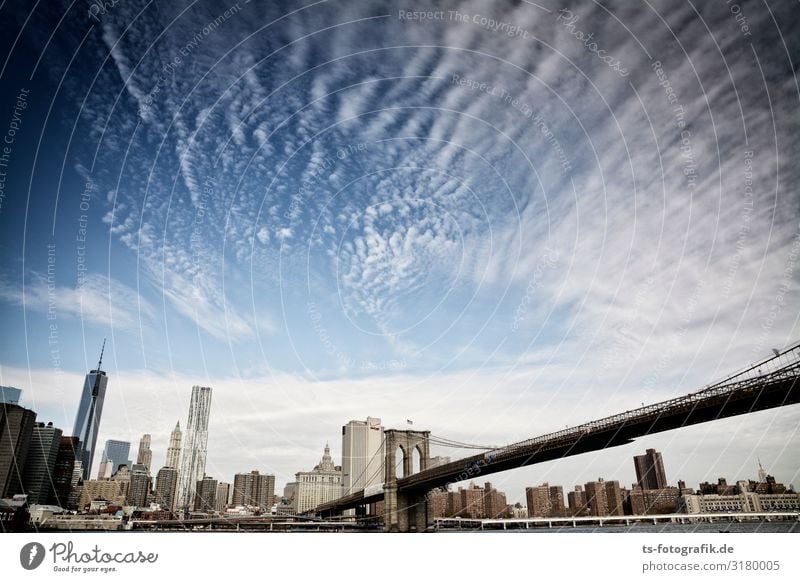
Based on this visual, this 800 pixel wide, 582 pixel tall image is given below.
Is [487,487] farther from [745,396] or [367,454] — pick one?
[745,396]

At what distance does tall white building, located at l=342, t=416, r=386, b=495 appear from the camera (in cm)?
6519

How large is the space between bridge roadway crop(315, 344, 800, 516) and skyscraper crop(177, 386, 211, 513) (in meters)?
94.7

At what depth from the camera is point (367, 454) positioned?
228 feet

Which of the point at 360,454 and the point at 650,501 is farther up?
the point at 360,454

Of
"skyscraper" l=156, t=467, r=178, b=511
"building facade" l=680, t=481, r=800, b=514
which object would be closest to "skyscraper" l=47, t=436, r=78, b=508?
"skyscraper" l=156, t=467, r=178, b=511

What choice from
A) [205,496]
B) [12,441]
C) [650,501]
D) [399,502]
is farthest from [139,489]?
[650,501]

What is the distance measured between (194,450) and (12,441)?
112 meters

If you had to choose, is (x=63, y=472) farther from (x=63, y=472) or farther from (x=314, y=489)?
(x=314, y=489)

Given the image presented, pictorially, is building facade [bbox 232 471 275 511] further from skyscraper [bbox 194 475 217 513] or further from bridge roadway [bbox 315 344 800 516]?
bridge roadway [bbox 315 344 800 516]

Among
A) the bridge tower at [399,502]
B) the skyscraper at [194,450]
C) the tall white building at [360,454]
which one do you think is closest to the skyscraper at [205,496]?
the skyscraper at [194,450]

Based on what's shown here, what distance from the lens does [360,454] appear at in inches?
2842

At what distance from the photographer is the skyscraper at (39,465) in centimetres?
3672
